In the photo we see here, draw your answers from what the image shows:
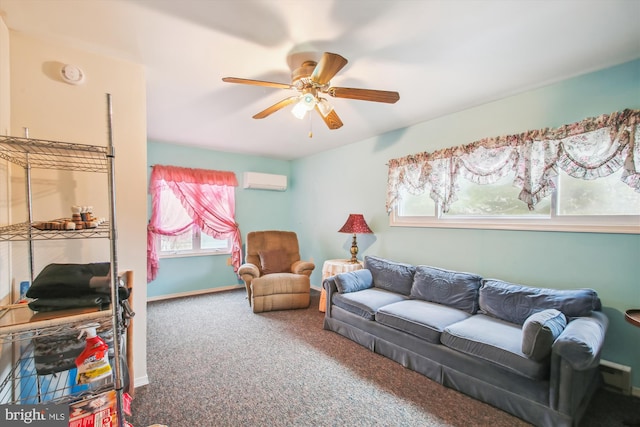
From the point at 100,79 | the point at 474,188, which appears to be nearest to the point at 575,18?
the point at 474,188

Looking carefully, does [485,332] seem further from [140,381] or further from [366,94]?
[140,381]

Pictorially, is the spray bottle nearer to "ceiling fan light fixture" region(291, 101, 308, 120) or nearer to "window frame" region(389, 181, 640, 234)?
"ceiling fan light fixture" region(291, 101, 308, 120)

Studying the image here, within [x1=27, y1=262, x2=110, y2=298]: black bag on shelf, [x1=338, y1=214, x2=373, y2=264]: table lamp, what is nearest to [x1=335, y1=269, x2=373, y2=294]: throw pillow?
[x1=338, y1=214, x2=373, y2=264]: table lamp

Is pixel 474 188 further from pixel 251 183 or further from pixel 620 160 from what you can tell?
pixel 251 183

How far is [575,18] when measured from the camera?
1547mm

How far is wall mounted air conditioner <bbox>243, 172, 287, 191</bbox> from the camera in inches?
189

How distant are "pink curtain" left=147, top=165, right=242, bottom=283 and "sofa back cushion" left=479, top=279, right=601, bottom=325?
3.72 metres

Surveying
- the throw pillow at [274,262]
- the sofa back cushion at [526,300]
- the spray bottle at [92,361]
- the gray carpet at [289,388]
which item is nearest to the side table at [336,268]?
the gray carpet at [289,388]

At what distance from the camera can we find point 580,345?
150 cm

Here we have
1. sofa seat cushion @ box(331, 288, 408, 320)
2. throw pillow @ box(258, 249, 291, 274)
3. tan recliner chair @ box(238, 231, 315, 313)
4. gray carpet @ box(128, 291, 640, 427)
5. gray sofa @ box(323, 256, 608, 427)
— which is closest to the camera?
gray sofa @ box(323, 256, 608, 427)

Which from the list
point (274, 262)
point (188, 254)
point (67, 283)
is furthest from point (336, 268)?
point (67, 283)

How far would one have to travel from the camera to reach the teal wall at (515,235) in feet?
6.59

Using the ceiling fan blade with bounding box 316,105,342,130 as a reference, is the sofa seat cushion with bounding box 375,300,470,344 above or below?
below

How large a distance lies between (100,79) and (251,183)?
2933 mm
